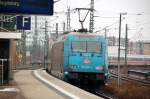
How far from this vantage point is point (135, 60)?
10444cm

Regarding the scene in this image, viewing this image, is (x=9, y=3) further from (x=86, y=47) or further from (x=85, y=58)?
(x=86, y=47)

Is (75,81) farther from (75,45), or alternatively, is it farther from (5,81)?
(5,81)

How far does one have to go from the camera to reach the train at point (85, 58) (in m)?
29.0

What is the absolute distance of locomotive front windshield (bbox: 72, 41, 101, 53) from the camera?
1163 inches

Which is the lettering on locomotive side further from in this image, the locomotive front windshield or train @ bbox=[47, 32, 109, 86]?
the locomotive front windshield

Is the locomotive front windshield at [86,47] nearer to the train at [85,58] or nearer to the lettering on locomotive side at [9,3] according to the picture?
the train at [85,58]

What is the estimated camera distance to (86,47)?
2978cm

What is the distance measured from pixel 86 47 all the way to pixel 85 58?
0.86m

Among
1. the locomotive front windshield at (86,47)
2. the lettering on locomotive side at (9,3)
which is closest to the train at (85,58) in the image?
the locomotive front windshield at (86,47)

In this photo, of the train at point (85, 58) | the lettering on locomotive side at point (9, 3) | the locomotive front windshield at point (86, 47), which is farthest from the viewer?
the locomotive front windshield at point (86, 47)

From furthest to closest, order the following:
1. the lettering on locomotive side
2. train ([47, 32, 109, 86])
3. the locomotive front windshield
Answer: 1. the locomotive front windshield
2. train ([47, 32, 109, 86])
3. the lettering on locomotive side

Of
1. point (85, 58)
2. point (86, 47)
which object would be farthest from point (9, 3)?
point (86, 47)

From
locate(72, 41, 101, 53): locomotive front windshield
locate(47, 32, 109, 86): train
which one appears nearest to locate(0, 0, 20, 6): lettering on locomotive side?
locate(47, 32, 109, 86): train

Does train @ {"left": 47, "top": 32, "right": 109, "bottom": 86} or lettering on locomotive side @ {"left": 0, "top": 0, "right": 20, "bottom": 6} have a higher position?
lettering on locomotive side @ {"left": 0, "top": 0, "right": 20, "bottom": 6}
